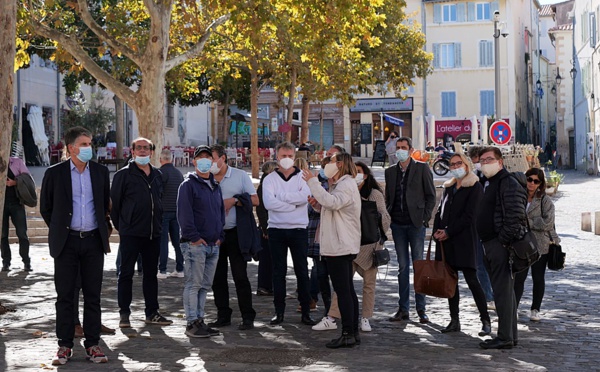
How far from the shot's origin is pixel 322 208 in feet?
31.7

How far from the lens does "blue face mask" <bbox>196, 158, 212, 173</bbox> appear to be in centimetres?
1015

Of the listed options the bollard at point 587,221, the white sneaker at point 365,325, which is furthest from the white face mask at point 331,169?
the bollard at point 587,221

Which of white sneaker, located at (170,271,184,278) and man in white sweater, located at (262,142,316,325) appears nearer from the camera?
man in white sweater, located at (262,142,316,325)

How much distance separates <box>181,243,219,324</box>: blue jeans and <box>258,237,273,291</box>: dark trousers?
3.07 metres

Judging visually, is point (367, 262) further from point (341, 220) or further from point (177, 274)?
point (177, 274)

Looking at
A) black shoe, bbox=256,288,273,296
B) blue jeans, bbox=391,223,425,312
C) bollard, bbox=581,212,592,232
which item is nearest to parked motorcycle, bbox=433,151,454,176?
bollard, bbox=581,212,592,232

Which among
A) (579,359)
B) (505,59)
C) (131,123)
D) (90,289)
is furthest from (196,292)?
(505,59)

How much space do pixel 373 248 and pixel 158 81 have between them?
1224 cm

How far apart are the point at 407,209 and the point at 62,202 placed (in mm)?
3785

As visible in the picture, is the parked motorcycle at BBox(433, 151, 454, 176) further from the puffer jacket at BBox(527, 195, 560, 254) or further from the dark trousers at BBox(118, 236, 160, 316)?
the dark trousers at BBox(118, 236, 160, 316)

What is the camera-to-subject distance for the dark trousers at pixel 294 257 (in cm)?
1090

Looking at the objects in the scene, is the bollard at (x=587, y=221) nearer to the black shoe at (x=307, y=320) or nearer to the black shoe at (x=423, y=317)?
the black shoe at (x=423, y=317)

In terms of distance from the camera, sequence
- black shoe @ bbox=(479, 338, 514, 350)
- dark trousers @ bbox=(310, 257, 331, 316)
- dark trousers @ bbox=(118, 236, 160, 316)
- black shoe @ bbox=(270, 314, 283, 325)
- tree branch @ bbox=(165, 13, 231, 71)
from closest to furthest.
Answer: black shoe @ bbox=(479, 338, 514, 350), dark trousers @ bbox=(118, 236, 160, 316), black shoe @ bbox=(270, 314, 283, 325), dark trousers @ bbox=(310, 257, 331, 316), tree branch @ bbox=(165, 13, 231, 71)

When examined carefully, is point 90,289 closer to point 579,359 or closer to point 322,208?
point 322,208
